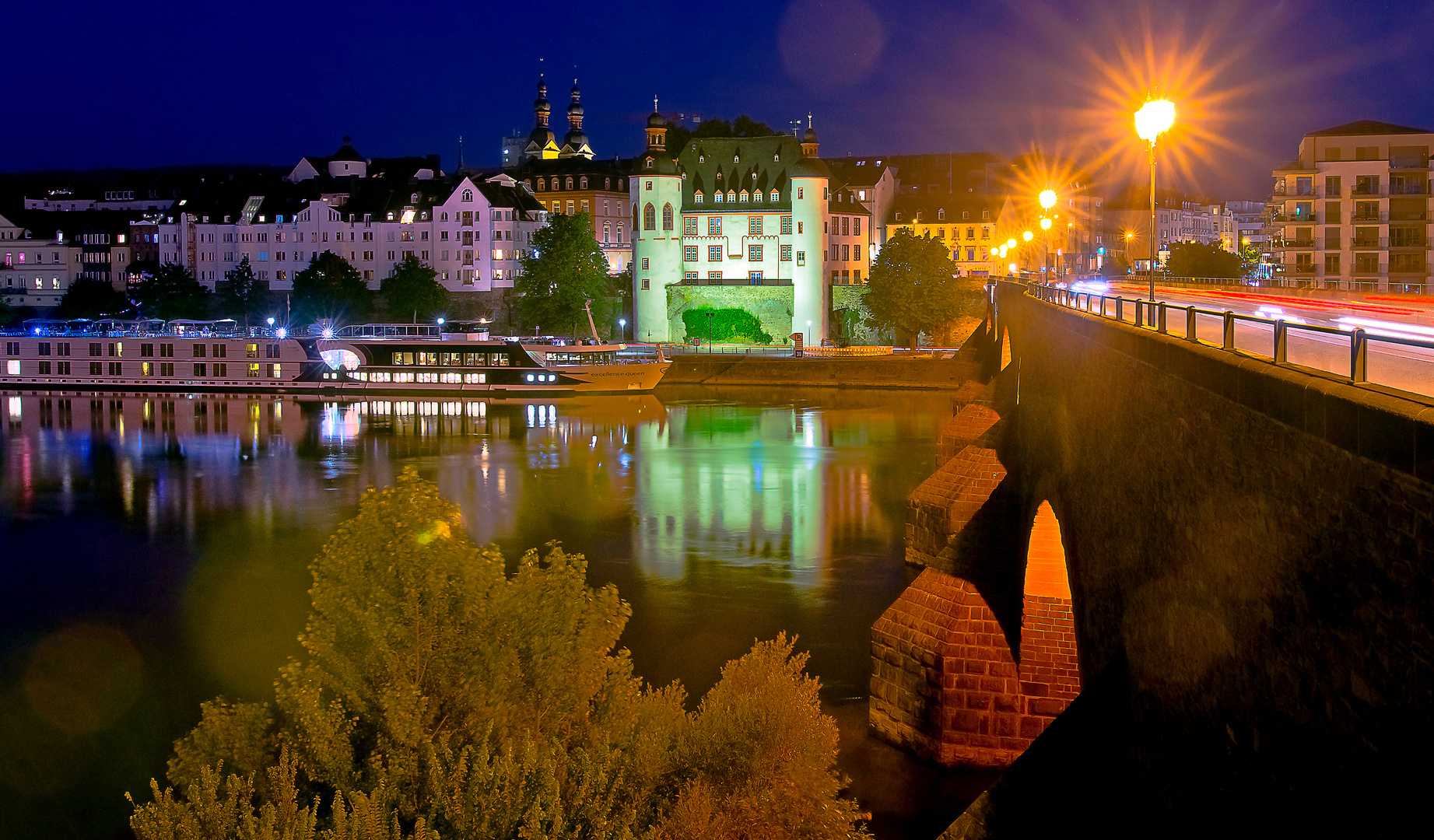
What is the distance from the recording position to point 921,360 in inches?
2657

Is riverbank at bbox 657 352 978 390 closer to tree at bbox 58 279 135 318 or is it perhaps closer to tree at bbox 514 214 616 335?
tree at bbox 514 214 616 335

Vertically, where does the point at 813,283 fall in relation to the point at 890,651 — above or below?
above

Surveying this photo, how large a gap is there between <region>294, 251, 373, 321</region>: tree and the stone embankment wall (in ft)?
255

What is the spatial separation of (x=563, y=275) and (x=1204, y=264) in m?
36.0

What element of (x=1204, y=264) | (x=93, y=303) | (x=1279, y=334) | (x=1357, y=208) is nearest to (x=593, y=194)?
(x=93, y=303)

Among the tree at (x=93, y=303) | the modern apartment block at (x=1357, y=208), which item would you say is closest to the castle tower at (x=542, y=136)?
the tree at (x=93, y=303)

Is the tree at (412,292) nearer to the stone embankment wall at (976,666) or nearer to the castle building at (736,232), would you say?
the castle building at (736,232)

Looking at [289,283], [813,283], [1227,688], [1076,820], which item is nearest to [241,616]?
[1076,820]

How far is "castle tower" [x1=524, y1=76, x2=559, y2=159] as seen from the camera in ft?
428

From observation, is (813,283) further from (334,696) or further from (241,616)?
(334,696)

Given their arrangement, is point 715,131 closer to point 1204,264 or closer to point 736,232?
point 736,232

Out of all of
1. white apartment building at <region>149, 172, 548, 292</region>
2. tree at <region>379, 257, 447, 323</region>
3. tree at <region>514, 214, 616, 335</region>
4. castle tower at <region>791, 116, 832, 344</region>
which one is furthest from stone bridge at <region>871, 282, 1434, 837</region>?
white apartment building at <region>149, 172, 548, 292</region>

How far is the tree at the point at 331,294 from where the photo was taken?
88.6m

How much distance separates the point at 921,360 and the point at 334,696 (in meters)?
58.9
